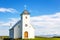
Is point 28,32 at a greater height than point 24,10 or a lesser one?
lesser

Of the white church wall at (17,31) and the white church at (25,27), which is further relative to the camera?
the white church wall at (17,31)

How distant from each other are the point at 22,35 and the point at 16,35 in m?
2.59

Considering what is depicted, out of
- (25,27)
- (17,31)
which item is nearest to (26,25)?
(25,27)

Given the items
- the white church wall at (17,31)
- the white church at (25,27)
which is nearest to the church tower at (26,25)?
the white church at (25,27)

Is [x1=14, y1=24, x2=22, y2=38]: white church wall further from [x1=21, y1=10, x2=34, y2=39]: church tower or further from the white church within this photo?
[x1=21, y1=10, x2=34, y2=39]: church tower

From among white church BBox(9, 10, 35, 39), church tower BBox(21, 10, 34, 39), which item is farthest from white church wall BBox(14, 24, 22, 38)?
church tower BBox(21, 10, 34, 39)

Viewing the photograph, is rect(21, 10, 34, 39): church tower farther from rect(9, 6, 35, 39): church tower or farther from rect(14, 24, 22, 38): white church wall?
rect(14, 24, 22, 38): white church wall

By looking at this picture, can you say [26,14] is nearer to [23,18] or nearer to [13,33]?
[23,18]

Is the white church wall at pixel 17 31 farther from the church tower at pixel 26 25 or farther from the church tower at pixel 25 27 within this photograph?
the church tower at pixel 26 25

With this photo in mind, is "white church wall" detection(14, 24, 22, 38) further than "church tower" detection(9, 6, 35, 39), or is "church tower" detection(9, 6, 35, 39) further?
"white church wall" detection(14, 24, 22, 38)

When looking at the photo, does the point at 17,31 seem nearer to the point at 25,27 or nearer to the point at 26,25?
the point at 25,27

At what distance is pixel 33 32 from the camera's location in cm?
5759

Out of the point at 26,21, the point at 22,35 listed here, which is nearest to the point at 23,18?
the point at 26,21

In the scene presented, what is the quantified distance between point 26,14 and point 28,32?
512 cm
